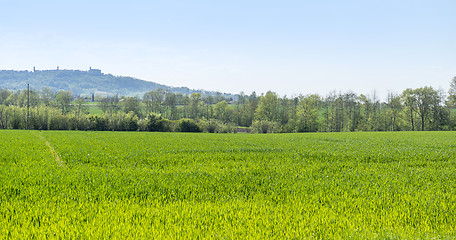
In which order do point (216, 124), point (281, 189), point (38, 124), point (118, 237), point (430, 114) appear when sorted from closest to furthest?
point (118, 237), point (281, 189), point (38, 124), point (216, 124), point (430, 114)

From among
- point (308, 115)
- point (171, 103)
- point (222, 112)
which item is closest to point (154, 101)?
point (171, 103)

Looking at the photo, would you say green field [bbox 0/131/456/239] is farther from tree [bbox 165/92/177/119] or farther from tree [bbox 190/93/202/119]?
tree [bbox 165/92/177/119]

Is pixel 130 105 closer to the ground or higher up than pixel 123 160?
higher up

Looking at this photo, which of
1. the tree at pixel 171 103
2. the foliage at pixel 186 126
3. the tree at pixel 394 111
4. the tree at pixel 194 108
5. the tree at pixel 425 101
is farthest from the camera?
the tree at pixel 171 103

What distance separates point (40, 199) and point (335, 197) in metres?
9.10

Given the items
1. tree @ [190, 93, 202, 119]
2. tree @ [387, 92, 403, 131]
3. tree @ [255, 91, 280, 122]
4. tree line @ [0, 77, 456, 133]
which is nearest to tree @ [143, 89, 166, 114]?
tree line @ [0, 77, 456, 133]

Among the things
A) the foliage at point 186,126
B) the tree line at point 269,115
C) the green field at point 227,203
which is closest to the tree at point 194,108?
the tree line at point 269,115

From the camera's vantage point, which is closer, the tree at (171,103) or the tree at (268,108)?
the tree at (268,108)

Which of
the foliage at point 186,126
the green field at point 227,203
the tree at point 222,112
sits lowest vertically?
the green field at point 227,203

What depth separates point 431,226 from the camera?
696 centimetres

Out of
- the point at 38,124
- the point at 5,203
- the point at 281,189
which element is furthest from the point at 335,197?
the point at 38,124

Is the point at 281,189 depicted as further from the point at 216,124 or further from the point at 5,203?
the point at 216,124

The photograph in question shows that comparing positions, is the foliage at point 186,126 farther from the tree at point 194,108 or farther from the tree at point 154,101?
the tree at point 154,101

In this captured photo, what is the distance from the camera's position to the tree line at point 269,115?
67125mm
